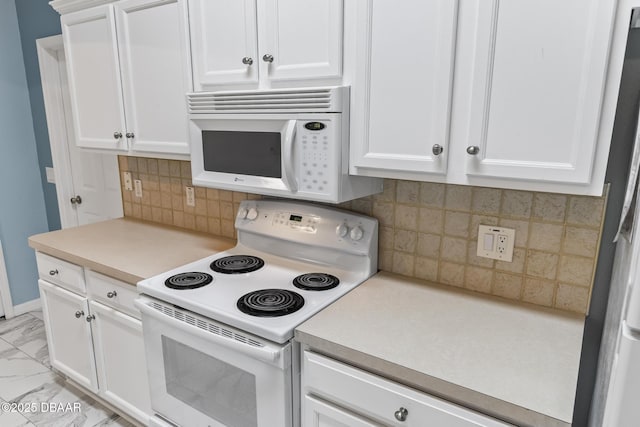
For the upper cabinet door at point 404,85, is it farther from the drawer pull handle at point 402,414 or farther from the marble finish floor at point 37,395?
the marble finish floor at point 37,395

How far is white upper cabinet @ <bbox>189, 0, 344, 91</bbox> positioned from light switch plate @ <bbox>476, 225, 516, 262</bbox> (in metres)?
0.73

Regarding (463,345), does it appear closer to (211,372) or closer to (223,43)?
(211,372)

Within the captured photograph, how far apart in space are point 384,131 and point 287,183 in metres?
0.38

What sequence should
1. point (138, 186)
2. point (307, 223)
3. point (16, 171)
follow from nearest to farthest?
point (307, 223)
point (138, 186)
point (16, 171)

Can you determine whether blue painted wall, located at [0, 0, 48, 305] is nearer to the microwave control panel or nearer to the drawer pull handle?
the microwave control panel

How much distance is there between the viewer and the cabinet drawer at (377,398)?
103 cm

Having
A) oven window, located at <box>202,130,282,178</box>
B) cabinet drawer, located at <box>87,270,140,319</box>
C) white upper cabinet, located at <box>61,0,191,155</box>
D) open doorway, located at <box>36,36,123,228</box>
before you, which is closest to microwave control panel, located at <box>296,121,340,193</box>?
oven window, located at <box>202,130,282,178</box>

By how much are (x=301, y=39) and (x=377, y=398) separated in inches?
44.4

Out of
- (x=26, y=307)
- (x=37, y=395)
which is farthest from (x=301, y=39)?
(x=26, y=307)

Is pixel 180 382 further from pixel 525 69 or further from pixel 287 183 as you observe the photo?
→ pixel 525 69

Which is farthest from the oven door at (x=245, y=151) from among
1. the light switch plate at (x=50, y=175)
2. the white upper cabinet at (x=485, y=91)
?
the light switch plate at (x=50, y=175)

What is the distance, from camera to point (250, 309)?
1.35m

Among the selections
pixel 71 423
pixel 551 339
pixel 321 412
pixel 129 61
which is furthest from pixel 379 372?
pixel 71 423

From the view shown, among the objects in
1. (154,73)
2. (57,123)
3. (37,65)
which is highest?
(37,65)
